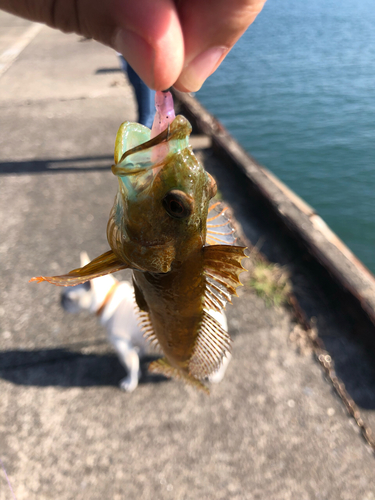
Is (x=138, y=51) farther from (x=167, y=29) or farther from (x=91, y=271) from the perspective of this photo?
(x=91, y=271)

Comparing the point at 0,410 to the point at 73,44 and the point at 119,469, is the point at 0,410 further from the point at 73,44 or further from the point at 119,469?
the point at 73,44

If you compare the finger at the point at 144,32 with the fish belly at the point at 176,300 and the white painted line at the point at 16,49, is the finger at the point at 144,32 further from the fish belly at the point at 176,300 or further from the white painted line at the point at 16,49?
the white painted line at the point at 16,49

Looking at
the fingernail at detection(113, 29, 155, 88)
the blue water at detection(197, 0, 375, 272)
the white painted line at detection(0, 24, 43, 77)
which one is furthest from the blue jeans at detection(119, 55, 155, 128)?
the white painted line at detection(0, 24, 43, 77)

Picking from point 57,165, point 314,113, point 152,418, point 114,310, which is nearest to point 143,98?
point 114,310

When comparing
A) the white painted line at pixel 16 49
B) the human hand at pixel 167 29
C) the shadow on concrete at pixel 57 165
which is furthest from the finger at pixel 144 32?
the white painted line at pixel 16 49

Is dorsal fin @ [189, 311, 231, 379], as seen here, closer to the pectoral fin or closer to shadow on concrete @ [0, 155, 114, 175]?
the pectoral fin

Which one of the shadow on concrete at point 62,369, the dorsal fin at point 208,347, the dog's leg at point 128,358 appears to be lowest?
the shadow on concrete at point 62,369
